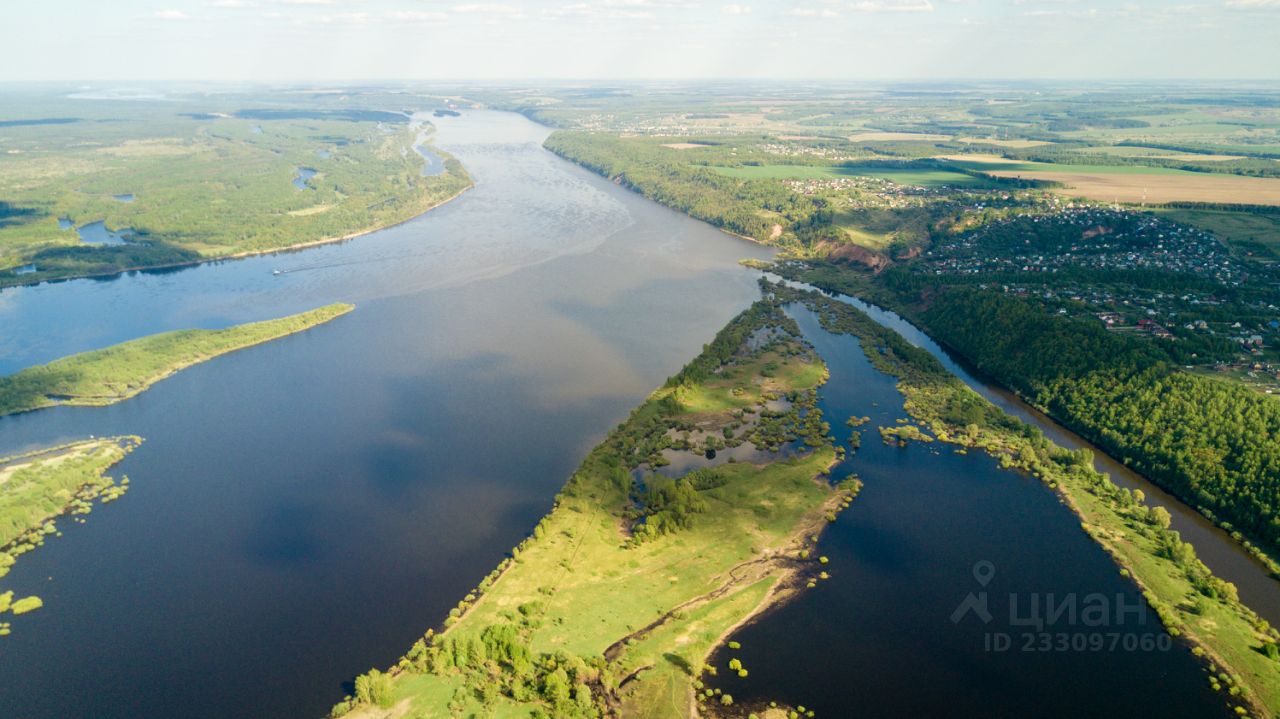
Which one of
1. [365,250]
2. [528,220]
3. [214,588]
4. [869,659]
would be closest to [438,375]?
[214,588]

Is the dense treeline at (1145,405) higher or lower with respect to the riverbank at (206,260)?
lower

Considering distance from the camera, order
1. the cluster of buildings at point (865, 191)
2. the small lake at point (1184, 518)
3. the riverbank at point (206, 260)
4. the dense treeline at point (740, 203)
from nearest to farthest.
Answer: the small lake at point (1184, 518), the riverbank at point (206, 260), the dense treeline at point (740, 203), the cluster of buildings at point (865, 191)

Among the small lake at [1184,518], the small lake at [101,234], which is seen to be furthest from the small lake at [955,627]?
the small lake at [101,234]

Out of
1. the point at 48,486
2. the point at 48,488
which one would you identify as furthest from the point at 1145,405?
the point at 48,486

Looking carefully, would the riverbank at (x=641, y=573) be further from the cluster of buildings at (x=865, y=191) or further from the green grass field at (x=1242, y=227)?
the cluster of buildings at (x=865, y=191)

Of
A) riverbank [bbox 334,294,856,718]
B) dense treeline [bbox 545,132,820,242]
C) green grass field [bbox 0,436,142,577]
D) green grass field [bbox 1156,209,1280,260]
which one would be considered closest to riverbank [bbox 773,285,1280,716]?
riverbank [bbox 334,294,856,718]

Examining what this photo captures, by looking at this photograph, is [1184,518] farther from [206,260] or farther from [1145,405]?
[206,260]

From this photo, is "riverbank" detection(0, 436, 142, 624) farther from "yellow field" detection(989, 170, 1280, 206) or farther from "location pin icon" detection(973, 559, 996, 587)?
"yellow field" detection(989, 170, 1280, 206)
